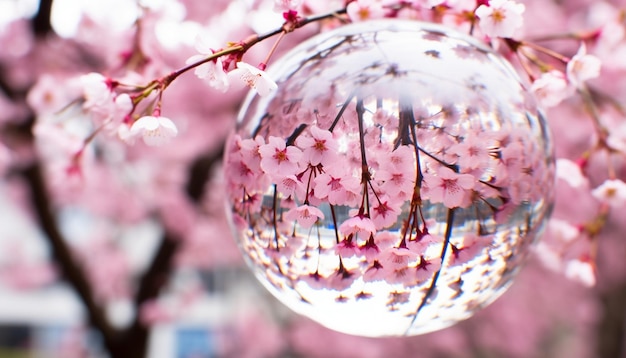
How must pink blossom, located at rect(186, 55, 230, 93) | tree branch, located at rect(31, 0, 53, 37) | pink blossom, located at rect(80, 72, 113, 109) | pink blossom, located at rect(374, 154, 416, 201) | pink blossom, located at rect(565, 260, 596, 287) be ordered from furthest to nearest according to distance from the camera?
1. tree branch, located at rect(31, 0, 53, 37)
2. pink blossom, located at rect(565, 260, 596, 287)
3. pink blossom, located at rect(80, 72, 113, 109)
4. pink blossom, located at rect(186, 55, 230, 93)
5. pink blossom, located at rect(374, 154, 416, 201)

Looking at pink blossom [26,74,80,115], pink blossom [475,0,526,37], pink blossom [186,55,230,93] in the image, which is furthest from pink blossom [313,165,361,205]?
pink blossom [26,74,80,115]

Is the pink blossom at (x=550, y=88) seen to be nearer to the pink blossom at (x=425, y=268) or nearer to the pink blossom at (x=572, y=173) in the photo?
the pink blossom at (x=572, y=173)

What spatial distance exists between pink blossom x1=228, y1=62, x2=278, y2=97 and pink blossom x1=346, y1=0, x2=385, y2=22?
1.07ft

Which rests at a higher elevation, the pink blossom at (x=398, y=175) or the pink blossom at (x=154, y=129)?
the pink blossom at (x=154, y=129)

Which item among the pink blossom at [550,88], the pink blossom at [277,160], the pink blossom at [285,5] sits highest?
the pink blossom at [285,5]

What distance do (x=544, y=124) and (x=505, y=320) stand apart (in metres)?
6.47

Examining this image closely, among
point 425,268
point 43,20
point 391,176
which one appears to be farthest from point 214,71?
point 43,20

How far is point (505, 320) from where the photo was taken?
714 cm

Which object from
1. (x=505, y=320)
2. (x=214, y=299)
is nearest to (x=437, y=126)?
(x=505, y=320)

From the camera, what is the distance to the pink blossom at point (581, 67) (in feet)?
4.09

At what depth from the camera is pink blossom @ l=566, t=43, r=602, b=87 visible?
1247 mm

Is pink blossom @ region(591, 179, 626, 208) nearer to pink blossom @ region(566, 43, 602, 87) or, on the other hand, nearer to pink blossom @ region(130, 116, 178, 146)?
pink blossom @ region(566, 43, 602, 87)

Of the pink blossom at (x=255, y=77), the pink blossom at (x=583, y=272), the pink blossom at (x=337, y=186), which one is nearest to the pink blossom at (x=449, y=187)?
the pink blossom at (x=337, y=186)

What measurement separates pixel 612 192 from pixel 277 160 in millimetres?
866
